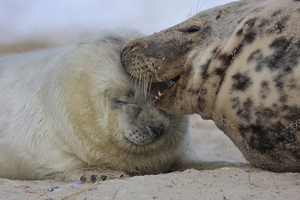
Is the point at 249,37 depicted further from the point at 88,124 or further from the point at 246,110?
→ the point at 88,124

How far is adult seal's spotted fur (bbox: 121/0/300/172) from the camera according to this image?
2346 mm

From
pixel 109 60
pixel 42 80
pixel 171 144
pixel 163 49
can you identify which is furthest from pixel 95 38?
pixel 171 144

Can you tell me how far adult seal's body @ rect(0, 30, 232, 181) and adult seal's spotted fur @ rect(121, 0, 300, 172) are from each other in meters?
→ 0.25

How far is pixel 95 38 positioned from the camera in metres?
3.66

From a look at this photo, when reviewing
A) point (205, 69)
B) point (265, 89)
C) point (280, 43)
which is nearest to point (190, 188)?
point (265, 89)

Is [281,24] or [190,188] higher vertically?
[281,24]

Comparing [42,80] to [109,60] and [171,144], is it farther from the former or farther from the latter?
[171,144]

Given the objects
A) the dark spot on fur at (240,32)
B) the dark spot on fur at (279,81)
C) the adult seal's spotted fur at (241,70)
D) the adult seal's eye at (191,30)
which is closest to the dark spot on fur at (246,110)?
the adult seal's spotted fur at (241,70)

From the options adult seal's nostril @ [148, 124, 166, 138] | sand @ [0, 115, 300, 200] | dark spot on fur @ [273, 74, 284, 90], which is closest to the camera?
sand @ [0, 115, 300, 200]

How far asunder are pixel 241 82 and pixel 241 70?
83 mm

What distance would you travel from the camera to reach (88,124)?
130 inches

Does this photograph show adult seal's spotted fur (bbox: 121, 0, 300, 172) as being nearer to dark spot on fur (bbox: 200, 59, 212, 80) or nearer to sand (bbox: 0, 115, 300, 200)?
dark spot on fur (bbox: 200, 59, 212, 80)

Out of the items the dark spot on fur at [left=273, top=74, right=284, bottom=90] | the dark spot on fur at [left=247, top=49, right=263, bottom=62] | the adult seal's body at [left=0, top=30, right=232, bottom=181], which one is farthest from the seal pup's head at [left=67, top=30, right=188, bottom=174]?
the dark spot on fur at [left=273, top=74, right=284, bottom=90]

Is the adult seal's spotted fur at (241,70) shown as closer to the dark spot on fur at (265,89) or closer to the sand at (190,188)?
the dark spot on fur at (265,89)
